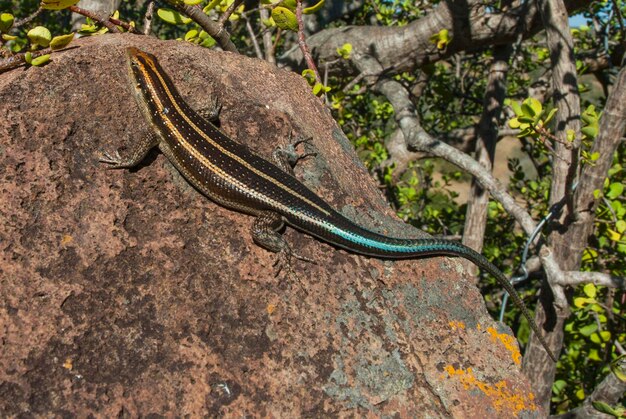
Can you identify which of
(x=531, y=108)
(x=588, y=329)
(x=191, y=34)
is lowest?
(x=588, y=329)

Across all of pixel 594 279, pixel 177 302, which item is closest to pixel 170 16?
pixel 177 302

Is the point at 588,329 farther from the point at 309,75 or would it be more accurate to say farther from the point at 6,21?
the point at 6,21

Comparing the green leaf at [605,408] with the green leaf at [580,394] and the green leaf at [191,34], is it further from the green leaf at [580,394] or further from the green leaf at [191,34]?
the green leaf at [191,34]

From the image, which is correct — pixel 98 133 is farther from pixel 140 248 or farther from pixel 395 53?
pixel 395 53

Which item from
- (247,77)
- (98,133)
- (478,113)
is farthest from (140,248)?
(478,113)

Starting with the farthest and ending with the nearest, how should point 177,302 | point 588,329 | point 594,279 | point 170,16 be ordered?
point 588,329 < point 170,16 < point 594,279 < point 177,302

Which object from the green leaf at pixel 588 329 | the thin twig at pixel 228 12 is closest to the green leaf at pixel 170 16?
the thin twig at pixel 228 12
